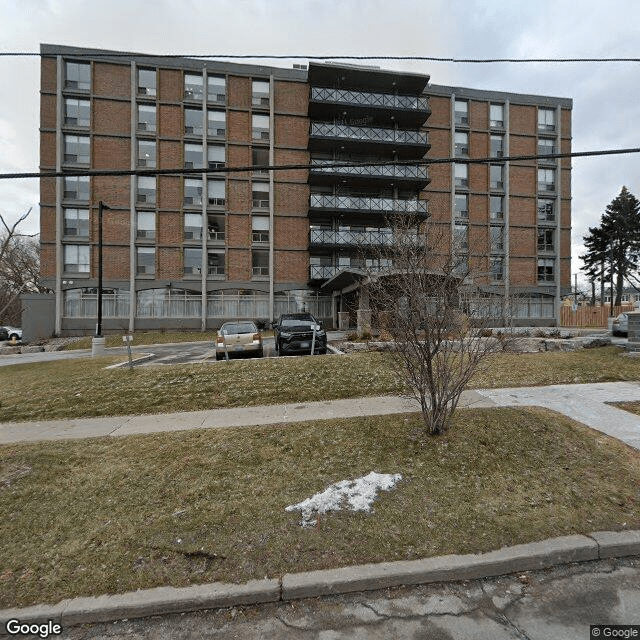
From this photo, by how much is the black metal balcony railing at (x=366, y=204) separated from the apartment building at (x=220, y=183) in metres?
0.10

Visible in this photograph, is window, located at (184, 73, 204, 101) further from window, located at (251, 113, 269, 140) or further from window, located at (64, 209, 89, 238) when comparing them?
window, located at (64, 209, 89, 238)

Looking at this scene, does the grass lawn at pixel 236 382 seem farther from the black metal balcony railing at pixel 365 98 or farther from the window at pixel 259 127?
the black metal balcony railing at pixel 365 98

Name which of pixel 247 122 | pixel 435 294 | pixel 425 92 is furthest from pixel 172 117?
pixel 435 294

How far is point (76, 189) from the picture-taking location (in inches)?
1077

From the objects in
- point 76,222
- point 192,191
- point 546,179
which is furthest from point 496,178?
point 76,222

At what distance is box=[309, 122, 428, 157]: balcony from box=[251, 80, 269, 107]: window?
4.77 m

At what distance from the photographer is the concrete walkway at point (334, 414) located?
19.0ft

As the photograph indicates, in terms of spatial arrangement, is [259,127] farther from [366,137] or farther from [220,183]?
[366,137]

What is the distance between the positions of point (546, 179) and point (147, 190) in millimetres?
34816

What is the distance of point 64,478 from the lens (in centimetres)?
417

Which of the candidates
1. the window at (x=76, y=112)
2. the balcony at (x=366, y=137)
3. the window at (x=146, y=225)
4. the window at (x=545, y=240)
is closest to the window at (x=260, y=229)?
the balcony at (x=366, y=137)

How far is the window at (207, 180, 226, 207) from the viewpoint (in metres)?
28.7

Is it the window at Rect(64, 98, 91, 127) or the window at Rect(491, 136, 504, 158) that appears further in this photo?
the window at Rect(491, 136, 504, 158)

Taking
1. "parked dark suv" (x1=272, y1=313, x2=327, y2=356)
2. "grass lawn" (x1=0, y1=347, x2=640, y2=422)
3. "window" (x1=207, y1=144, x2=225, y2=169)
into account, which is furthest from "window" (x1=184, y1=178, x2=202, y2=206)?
"grass lawn" (x1=0, y1=347, x2=640, y2=422)
